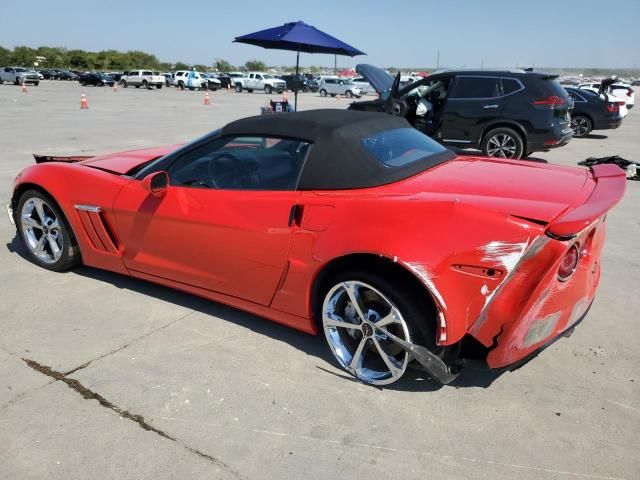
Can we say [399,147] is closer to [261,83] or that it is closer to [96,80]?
[261,83]

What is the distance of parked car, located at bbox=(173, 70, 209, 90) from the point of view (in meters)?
43.6

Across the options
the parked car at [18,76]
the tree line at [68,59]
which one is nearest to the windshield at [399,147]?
the parked car at [18,76]

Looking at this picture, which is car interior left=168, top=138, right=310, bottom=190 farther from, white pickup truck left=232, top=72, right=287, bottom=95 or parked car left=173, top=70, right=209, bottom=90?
parked car left=173, top=70, right=209, bottom=90

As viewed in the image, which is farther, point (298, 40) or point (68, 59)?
point (68, 59)

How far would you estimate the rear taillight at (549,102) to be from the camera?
29.7ft

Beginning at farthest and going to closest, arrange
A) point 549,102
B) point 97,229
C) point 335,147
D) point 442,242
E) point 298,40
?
point 549,102, point 298,40, point 97,229, point 335,147, point 442,242

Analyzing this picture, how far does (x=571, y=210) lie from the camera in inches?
95.8

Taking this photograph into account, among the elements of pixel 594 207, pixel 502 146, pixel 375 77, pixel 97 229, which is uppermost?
pixel 375 77

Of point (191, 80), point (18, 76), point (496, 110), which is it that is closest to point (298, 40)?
point (496, 110)

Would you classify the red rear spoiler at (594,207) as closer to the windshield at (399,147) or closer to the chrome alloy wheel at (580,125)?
the windshield at (399,147)

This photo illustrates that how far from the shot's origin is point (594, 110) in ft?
46.6

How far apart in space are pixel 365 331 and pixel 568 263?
1.06 m

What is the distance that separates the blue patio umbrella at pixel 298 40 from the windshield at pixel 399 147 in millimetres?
5876

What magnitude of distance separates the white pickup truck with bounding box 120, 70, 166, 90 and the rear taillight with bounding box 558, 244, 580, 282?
150 ft
